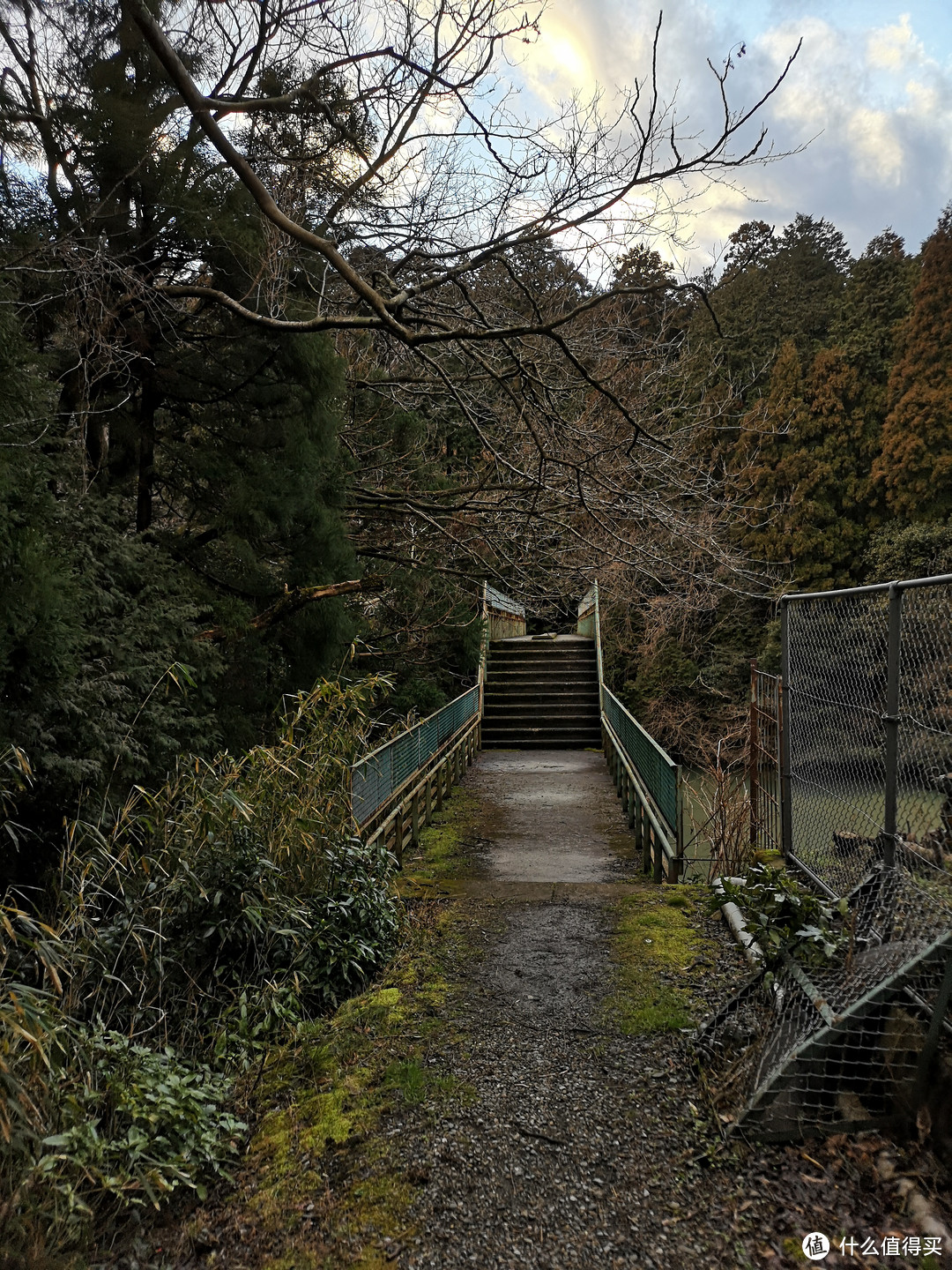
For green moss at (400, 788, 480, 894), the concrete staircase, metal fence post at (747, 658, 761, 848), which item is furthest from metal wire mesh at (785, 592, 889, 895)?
the concrete staircase

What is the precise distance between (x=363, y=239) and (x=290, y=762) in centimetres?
482

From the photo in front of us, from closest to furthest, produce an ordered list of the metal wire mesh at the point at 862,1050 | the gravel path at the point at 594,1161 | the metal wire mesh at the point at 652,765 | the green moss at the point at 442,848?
the gravel path at the point at 594,1161, the metal wire mesh at the point at 862,1050, the metal wire mesh at the point at 652,765, the green moss at the point at 442,848

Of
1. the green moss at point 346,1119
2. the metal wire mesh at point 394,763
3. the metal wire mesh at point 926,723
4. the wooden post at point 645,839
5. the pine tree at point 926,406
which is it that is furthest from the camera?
the pine tree at point 926,406

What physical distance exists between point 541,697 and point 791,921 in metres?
12.5

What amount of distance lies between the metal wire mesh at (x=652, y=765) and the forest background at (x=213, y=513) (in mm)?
1478

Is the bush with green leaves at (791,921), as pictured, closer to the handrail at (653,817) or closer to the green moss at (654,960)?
the green moss at (654,960)

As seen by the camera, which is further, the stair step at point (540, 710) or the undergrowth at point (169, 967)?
the stair step at point (540, 710)

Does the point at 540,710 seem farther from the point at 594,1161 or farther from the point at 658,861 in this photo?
the point at 594,1161

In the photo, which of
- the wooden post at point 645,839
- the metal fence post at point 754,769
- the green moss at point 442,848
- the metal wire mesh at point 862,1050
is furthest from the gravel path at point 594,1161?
the wooden post at point 645,839

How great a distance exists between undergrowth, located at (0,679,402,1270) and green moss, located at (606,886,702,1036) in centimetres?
134

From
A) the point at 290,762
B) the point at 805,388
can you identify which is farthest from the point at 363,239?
the point at 805,388

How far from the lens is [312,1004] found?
161 inches

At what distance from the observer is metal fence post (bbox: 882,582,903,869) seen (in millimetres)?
3254

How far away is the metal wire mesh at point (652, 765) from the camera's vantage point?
6.36m
